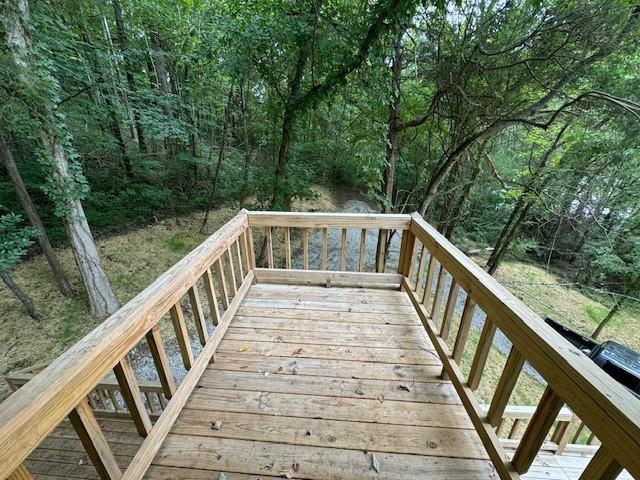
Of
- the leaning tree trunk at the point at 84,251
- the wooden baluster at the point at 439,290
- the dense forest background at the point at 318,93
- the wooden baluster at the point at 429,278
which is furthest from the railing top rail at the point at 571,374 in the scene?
the leaning tree trunk at the point at 84,251

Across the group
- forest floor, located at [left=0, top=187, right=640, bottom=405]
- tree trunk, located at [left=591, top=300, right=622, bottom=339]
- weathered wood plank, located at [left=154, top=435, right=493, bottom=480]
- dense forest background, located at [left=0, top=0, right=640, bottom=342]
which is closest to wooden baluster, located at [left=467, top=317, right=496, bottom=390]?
weathered wood plank, located at [left=154, top=435, right=493, bottom=480]

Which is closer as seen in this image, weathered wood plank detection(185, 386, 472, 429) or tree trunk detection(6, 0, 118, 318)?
weathered wood plank detection(185, 386, 472, 429)

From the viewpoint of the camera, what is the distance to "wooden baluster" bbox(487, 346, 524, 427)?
1.17 metres

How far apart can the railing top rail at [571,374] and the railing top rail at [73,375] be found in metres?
1.51

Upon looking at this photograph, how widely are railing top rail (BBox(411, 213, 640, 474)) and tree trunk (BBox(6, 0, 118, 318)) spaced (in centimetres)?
507

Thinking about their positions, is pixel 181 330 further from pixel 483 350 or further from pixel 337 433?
pixel 483 350

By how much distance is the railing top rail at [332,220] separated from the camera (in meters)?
2.53

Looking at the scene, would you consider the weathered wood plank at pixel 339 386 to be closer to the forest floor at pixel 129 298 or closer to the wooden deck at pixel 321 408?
the wooden deck at pixel 321 408

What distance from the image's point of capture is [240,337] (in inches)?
83.4

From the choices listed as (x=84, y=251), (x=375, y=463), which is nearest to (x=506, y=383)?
(x=375, y=463)

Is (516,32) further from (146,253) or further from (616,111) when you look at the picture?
(146,253)

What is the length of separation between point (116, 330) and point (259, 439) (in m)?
0.92

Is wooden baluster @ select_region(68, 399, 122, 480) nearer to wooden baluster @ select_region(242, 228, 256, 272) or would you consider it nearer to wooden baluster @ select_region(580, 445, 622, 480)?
wooden baluster @ select_region(580, 445, 622, 480)

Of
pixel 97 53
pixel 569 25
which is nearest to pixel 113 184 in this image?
pixel 97 53
